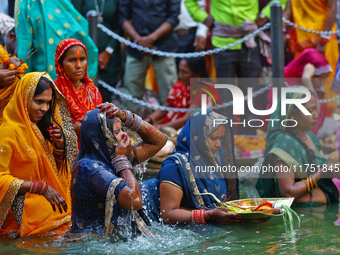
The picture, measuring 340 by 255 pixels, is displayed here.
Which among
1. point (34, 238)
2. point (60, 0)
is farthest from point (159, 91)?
point (34, 238)

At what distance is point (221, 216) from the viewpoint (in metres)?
4.55

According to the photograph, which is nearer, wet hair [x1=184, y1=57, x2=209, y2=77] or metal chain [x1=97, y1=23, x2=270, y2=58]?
metal chain [x1=97, y1=23, x2=270, y2=58]

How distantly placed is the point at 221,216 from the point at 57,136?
4.69 feet

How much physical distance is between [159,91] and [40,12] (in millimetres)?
2619

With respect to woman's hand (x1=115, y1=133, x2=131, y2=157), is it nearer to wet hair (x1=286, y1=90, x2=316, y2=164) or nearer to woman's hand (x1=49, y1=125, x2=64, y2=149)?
woman's hand (x1=49, y1=125, x2=64, y2=149)

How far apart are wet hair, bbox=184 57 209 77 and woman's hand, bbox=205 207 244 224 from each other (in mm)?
3912

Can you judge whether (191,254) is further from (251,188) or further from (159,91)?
→ (159,91)

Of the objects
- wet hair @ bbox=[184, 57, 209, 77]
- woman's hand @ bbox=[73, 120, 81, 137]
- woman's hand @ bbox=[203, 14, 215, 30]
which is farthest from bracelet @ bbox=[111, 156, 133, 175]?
woman's hand @ bbox=[203, 14, 215, 30]

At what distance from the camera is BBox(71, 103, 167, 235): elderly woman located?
154 inches

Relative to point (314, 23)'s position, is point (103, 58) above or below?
below

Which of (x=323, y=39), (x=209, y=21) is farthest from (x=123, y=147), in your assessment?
(x=323, y=39)

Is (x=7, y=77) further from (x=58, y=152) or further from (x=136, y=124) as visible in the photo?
(x=136, y=124)

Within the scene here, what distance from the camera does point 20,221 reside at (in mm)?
4641

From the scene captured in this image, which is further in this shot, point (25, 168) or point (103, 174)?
point (25, 168)
